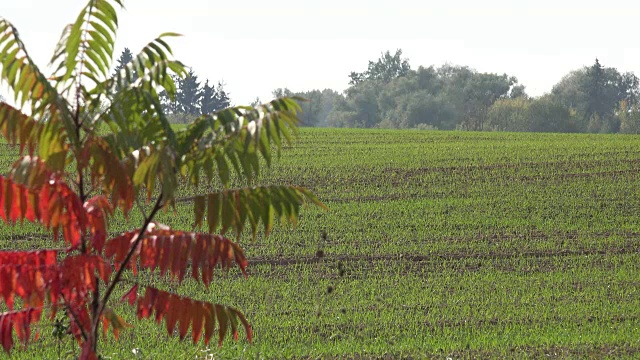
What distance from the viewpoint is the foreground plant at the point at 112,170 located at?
20.5 feet

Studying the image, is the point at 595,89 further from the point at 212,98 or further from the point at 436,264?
the point at 436,264

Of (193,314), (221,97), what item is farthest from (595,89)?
(193,314)

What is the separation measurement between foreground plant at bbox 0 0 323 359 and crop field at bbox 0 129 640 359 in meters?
2.48

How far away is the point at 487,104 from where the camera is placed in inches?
4050

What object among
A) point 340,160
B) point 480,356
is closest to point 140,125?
point 480,356

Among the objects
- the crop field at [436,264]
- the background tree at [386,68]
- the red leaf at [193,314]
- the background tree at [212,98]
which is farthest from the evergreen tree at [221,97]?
the red leaf at [193,314]

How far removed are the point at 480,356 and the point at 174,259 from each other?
6416 mm

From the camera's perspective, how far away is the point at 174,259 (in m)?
6.60

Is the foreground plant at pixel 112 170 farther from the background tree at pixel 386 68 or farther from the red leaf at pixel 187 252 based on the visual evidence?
the background tree at pixel 386 68

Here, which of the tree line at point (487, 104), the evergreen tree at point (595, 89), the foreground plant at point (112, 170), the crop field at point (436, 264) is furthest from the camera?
the evergreen tree at point (595, 89)

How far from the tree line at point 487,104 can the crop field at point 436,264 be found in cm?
5279

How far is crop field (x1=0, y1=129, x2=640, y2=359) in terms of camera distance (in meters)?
13.2

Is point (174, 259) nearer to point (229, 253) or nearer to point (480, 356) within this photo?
point (229, 253)

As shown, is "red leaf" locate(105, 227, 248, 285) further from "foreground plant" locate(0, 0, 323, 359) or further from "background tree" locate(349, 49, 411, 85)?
"background tree" locate(349, 49, 411, 85)
